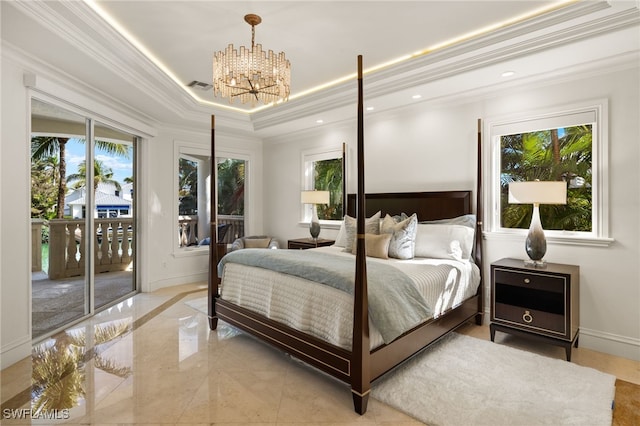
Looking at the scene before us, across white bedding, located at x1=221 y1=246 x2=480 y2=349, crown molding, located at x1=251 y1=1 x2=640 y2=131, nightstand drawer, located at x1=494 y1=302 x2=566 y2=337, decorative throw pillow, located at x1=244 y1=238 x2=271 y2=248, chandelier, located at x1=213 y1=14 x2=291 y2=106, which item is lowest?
nightstand drawer, located at x1=494 y1=302 x2=566 y2=337

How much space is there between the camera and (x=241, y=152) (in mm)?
5984

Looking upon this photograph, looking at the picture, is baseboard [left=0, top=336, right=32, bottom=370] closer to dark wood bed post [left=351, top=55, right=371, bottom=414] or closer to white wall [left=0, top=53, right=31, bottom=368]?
white wall [left=0, top=53, right=31, bottom=368]

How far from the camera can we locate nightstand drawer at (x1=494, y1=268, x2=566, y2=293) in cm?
275

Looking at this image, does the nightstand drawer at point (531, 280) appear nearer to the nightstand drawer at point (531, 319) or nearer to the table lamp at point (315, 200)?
the nightstand drawer at point (531, 319)

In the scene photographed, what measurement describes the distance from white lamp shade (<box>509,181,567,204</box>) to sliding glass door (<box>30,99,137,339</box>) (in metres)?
4.36

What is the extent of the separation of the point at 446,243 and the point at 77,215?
12.9 feet

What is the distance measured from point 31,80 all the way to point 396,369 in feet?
12.3

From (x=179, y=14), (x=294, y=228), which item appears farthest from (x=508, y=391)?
(x=294, y=228)

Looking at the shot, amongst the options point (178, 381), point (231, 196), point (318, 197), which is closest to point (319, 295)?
point (178, 381)

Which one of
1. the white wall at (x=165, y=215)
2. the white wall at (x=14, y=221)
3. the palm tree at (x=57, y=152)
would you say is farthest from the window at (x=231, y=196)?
the white wall at (x=14, y=221)

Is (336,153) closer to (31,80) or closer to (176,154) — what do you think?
(176,154)

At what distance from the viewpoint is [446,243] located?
3.38 m

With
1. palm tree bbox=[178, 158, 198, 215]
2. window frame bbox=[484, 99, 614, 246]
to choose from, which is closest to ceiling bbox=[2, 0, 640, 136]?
window frame bbox=[484, 99, 614, 246]

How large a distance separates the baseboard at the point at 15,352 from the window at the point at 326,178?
12.2 ft
